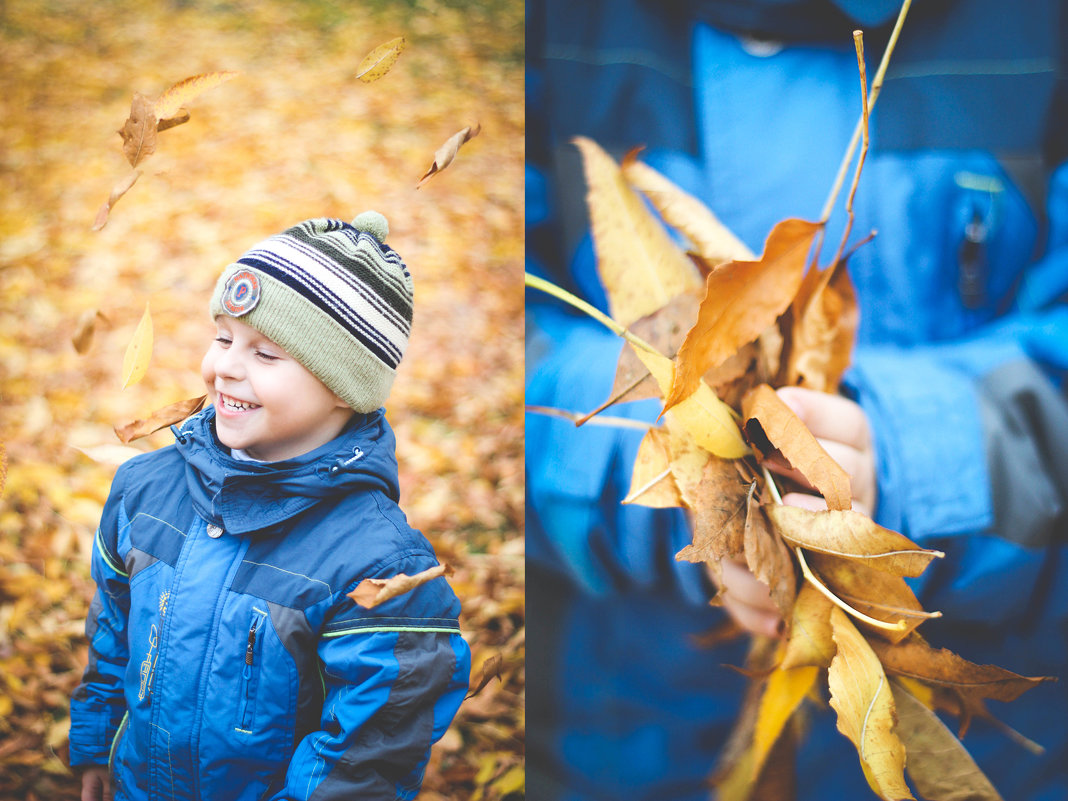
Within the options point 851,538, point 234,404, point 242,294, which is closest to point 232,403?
point 234,404

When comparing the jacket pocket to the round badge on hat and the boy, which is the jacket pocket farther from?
the round badge on hat

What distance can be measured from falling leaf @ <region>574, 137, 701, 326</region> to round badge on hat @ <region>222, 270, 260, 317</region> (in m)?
0.35

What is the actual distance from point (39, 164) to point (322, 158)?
90 cm

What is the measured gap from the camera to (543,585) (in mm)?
1080

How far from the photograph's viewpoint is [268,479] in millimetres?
764

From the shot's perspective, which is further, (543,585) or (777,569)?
(543,585)

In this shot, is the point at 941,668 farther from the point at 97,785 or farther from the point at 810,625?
the point at 97,785

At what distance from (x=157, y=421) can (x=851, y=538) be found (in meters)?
0.76

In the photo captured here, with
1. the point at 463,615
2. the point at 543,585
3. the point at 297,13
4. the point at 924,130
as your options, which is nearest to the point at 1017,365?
the point at 924,130

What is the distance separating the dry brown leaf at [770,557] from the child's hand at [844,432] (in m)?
0.12

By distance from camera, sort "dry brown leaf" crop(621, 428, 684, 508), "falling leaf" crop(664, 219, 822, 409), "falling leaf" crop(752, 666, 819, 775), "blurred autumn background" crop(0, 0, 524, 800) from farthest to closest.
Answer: "blurred autumn background" crop(0, 0, 524, 800) → "falling leaf" crop(752, 666, 819, 775) → "dry brown leaf" crop(621, 428, 684, 508) → "falling leaf" crop(664, 219, 822, 409)

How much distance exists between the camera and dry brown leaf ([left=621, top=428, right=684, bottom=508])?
68cm

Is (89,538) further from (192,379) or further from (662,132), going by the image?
(662,132)

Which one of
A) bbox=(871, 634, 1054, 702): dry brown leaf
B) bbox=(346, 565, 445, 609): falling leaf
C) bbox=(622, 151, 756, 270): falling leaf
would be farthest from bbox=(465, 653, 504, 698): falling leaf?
bbox=(622, 151, 756, 270): falling leaf
